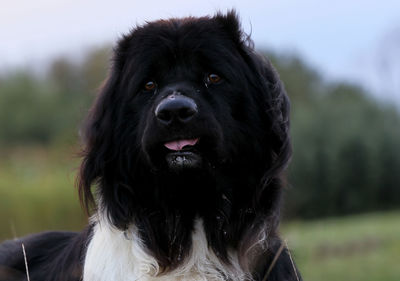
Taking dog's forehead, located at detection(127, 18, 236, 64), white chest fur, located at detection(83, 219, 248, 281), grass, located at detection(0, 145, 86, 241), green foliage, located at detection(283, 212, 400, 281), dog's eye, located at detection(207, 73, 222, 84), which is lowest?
green foliage, located at detection(283, 212, 400, 281)

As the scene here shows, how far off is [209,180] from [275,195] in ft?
1.60

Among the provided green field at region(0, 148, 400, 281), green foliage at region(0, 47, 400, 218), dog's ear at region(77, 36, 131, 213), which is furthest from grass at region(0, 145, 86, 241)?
green foliage at region(0, 47, 400, 218)

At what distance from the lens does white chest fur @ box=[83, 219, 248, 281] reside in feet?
14.6

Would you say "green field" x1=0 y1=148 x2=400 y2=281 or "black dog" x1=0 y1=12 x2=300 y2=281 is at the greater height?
"black dog" x1=0 y1=12 x2=300 y2=281

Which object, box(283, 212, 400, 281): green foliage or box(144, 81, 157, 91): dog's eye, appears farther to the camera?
box(283, 212, 400, 281): green foliage

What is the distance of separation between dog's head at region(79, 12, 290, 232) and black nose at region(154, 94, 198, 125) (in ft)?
0.20

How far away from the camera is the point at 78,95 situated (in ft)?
169

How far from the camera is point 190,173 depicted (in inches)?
170

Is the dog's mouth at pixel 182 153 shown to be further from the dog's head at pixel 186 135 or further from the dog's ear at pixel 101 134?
the dog's ear at pixel 101 134

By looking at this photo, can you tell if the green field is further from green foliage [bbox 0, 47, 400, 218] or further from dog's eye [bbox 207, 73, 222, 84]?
green foliage [bbox 0, 47, 400, 218]

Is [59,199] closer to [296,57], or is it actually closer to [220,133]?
[220,133]

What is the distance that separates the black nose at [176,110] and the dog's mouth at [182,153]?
161 millimetres

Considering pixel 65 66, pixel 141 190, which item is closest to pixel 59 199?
pixel 141 190

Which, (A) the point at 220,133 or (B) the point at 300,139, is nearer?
(A) the point at 220,133
